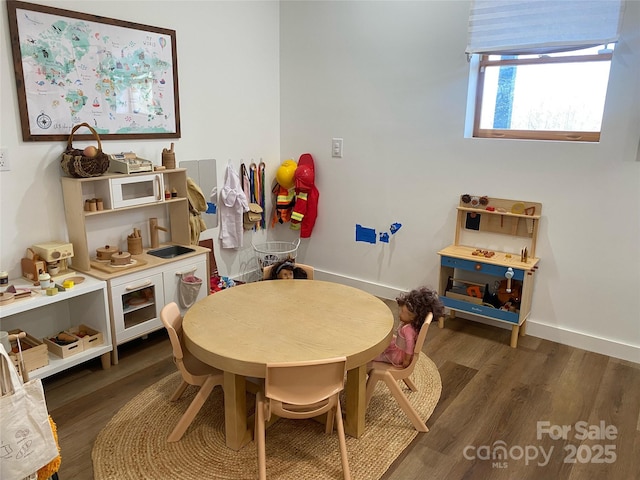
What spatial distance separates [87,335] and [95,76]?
60.3 inches

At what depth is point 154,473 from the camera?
1.98m

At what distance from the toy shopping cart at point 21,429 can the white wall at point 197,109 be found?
147cm

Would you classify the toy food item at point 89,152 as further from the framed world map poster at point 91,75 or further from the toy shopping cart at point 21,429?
the toy shopping cart at point 21,429

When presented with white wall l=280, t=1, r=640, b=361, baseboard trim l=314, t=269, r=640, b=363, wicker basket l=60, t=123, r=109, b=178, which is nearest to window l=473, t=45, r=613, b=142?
white wall l=280, t=1, r=640, b=361

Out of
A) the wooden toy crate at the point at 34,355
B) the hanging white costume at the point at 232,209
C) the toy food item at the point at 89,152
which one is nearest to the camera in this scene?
the wooden toy crate at the point at 34,355

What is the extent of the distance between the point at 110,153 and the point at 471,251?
8.14 ft

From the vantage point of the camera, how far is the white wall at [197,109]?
2.61 meters

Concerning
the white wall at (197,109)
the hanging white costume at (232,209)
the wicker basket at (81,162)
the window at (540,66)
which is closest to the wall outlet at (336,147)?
the white wall at (197,109)

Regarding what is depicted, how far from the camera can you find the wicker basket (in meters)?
2.65

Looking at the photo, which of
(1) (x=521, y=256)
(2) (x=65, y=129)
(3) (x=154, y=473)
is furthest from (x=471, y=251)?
(2) (x=65, y=129)

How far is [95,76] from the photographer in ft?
9.39

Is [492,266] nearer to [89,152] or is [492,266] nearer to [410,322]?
[410,322]

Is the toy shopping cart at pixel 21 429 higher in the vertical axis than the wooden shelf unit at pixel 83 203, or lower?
lower

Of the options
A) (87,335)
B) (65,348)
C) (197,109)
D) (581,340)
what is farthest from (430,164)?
(65,348)
